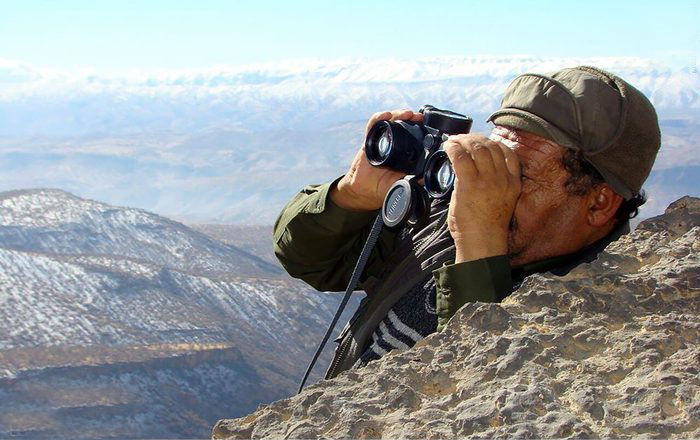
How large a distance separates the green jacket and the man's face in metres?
0.05

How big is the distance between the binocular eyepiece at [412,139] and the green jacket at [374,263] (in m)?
0.21

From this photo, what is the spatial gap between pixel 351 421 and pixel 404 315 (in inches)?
37.6

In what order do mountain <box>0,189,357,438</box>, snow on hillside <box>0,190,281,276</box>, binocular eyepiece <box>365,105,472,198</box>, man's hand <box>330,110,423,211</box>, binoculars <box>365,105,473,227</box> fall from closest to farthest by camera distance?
binoculars <box>365,105,473,227</box> < binocular eyepiece <box>365,105,472,198</box> < man's hand <box>330,110,423,211</box> < mountain <box>0,189,357,438</box> < snow on hillside <box>0,190,281,276</box>

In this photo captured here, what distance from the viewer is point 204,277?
3568 inches

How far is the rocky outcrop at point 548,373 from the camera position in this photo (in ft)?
7.04

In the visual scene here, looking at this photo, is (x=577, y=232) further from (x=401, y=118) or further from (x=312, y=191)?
(x=312, y=191)

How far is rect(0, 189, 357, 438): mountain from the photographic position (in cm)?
6600

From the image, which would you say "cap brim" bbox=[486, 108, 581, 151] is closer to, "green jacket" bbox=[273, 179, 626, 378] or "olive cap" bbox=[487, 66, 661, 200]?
"olive cap" bbox=[487, 66, 661, 200]

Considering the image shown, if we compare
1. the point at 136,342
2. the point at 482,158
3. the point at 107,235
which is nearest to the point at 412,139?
the point at 482,158

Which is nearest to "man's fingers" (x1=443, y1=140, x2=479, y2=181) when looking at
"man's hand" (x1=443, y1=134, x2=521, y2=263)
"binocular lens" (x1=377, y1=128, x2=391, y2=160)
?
"man's hand" (x1=443, y1=134, x2=521, y2=263)

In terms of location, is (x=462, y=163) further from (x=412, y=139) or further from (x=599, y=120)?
(x=412, y=139)

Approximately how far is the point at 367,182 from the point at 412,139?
26 cm

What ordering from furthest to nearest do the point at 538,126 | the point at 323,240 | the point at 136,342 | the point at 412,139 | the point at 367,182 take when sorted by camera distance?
the point at 136,342
the point at 323,240
the point at 367,182
the point at 412,139
the point at 538,126

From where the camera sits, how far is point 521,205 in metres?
3.25
